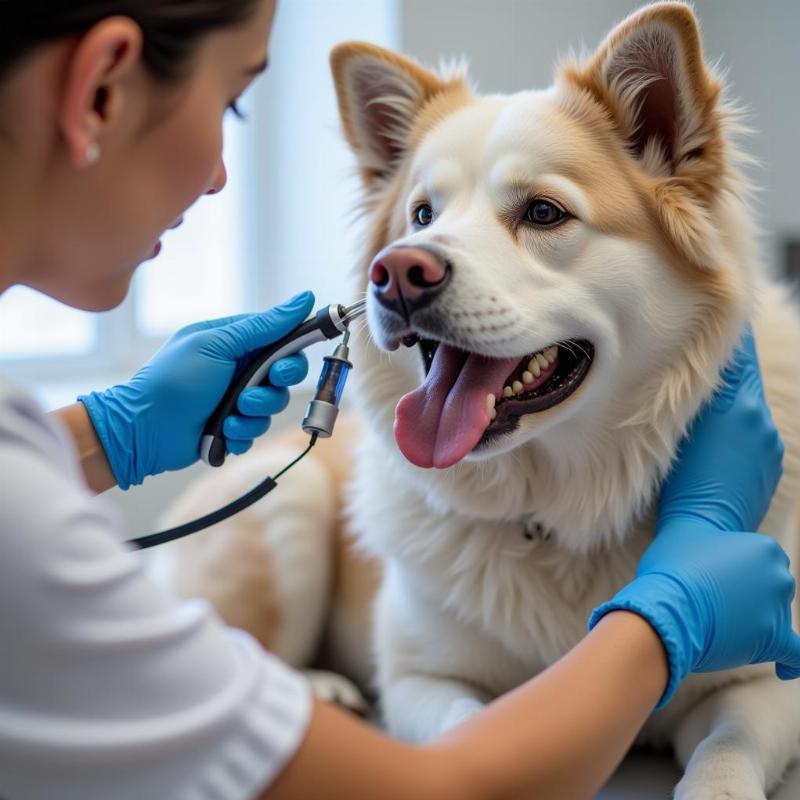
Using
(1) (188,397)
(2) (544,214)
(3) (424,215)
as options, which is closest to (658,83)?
(2) (544,214)

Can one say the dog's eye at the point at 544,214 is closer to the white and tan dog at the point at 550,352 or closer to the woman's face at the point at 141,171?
the white and tan dog at the point at 550,352

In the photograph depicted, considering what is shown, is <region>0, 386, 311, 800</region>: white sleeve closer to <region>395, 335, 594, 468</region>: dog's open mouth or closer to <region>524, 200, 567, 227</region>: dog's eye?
<region>395, 335, 594, 468</region>: dog's open mouth

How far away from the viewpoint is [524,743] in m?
0.68

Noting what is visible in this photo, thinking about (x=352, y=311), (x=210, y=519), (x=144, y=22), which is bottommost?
(x=210, y=519)

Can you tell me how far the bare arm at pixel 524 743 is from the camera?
61cm

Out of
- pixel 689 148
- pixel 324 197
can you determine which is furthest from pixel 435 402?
pixel 324 197

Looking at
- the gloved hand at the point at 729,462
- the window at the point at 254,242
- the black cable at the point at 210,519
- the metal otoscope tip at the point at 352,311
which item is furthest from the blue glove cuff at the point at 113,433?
Answer: the window at the point at 254,242

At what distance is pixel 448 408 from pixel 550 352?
0.14 metres

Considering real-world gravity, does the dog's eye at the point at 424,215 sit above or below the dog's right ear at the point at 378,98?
below

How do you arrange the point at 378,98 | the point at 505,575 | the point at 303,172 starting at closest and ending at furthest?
the point at 505,575 < the point at 378,98 < the point at 303,172

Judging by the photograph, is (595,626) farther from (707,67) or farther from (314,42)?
(314,42)

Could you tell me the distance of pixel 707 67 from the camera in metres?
1.10

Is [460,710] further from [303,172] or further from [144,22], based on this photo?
[303,172]

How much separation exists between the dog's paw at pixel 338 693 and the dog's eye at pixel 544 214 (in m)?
0.81
